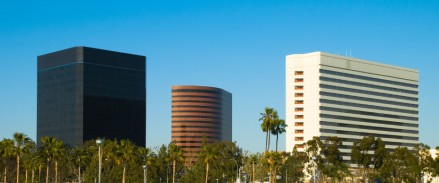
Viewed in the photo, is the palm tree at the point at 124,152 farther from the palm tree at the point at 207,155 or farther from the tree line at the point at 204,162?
the palm tree at the point at 207,155

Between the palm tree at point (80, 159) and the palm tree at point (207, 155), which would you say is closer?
the palm tree at point (207, 155)

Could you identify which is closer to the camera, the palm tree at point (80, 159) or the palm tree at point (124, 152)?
the palm tree at point (124, 152)

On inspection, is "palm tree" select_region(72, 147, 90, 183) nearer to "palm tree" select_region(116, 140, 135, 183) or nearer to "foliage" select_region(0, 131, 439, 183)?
"foliage" select_region(0, 131, 439, 183)

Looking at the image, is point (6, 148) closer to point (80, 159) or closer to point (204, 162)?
point (80, 159)

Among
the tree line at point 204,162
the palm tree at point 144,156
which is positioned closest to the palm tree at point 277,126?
the tree line at point 204,162

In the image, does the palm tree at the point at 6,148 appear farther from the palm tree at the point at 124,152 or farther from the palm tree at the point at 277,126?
the palm tree at the point at 277,126

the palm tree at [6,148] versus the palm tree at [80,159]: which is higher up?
the palm tree at [6,148]

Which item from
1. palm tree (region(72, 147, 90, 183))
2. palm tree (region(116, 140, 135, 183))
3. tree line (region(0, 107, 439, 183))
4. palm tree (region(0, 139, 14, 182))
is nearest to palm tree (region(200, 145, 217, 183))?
tree line (region(0, 107, 439, 183))

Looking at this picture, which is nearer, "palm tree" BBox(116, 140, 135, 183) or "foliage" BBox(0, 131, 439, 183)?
"palm tree" BBox(116, 140, 135, 183)

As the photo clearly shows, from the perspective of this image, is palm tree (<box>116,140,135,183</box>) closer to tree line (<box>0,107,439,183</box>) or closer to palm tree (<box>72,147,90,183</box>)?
tree line (<box>0,107,439,183</box>)

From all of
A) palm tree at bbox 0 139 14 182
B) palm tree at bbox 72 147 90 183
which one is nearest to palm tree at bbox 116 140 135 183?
palm tree at bbox 72 147 90 183

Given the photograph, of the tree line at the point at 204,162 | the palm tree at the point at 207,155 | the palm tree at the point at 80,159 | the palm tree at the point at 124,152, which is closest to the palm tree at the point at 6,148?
the tree line at the point at 204,162

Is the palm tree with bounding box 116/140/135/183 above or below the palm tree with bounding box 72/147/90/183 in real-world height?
above

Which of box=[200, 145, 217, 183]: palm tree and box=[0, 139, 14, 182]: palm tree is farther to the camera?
box=[0, 139, 14, 182]: palm tree
